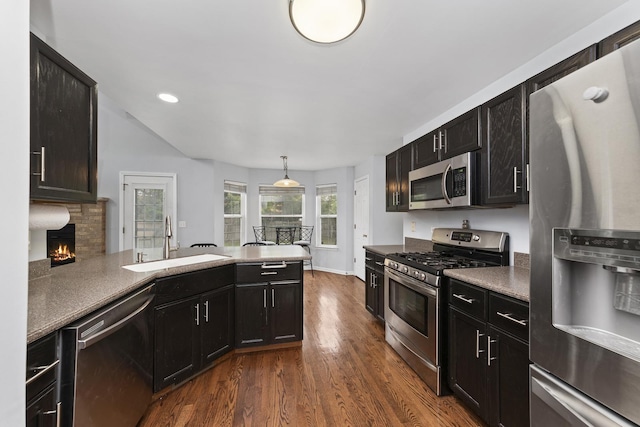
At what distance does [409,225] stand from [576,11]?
2519 mm

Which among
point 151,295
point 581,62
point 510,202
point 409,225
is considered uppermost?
point 581,62

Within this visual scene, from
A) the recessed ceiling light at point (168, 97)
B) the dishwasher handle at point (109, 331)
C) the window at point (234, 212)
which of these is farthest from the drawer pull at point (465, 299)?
the window at point (234, 212)

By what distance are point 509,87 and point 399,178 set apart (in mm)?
1397

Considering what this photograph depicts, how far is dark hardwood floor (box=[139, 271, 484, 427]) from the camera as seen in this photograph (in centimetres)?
174

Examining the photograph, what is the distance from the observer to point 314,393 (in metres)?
2.00

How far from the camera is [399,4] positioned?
55.5 inches

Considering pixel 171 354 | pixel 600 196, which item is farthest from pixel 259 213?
pixel 600 196

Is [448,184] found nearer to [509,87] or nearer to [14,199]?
[509,87]

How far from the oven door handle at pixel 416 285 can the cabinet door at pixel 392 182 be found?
109 centimetres

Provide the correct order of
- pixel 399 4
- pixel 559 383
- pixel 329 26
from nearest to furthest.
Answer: pixel 559 383
pixel 329 26
pixel 399 4

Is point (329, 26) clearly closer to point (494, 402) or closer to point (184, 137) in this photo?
point (494, 402)

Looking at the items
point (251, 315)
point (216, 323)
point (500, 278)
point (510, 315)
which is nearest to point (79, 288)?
point (216, 323)

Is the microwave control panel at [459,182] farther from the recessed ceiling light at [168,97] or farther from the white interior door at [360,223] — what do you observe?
the white interior door at [360,223]

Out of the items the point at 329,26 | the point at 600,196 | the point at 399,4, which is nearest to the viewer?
the point at 600,196
